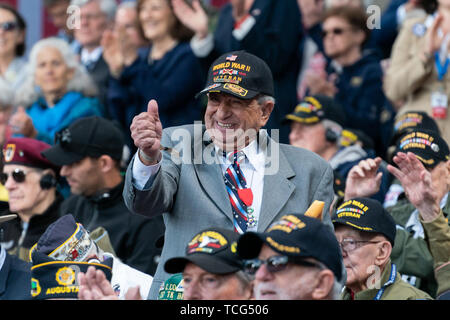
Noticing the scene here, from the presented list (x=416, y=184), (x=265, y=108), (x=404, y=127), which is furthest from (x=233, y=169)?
(x=404, y=127)

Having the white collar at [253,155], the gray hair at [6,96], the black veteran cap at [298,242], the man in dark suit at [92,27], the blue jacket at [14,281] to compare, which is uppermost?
the man in dark suit at [92,27]

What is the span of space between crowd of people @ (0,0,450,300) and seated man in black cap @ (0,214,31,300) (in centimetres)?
1

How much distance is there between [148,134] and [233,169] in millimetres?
681

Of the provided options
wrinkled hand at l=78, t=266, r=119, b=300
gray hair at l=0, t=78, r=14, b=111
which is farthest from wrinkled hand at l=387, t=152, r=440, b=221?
gray hair at l=0, t=78, r=14, b=111

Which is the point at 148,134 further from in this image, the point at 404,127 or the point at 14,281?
the point at 404,127

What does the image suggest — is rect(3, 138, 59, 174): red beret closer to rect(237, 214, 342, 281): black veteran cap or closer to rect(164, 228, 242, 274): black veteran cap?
rect(164, 228, 242, 274): black veteran cap

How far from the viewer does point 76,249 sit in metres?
4.71

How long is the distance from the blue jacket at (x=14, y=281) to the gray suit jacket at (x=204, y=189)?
2.41ft

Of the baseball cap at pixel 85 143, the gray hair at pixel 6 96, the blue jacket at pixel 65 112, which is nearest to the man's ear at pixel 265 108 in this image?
the baseball cap at pixel 85 143

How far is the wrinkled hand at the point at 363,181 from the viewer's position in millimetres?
5676

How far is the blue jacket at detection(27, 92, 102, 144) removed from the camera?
8539 millimetres

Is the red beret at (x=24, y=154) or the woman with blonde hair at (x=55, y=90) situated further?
the woman with blonde hair at (x=55, y=90)

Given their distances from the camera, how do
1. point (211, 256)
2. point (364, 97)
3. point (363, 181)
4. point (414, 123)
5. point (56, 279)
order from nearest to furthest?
point (211, 256), point (56, 279), point (363, 181), point (414, 123), point (364, 97)

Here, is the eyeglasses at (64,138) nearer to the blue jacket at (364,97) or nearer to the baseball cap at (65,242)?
the baseball cap at (65,242)
